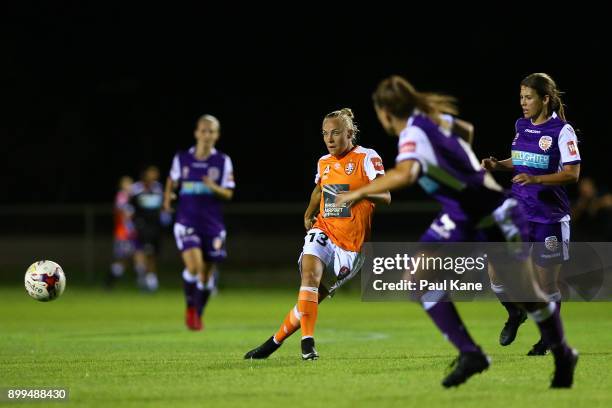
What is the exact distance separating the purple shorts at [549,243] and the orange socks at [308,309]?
2.01 meters

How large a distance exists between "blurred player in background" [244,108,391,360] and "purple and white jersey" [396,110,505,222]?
2376 millimetres

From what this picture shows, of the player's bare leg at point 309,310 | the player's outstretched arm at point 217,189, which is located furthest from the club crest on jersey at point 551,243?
the player's outstretched arm at point 217,189

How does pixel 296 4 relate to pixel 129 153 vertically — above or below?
above

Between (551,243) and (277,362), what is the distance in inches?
106

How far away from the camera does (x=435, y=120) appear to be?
24.1 feet

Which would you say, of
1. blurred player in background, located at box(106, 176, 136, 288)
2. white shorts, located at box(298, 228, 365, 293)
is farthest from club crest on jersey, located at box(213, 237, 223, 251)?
blurred player in background, located at box(106, 176, 136, 288)

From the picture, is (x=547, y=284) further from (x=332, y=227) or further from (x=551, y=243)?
(x=332, y=227)

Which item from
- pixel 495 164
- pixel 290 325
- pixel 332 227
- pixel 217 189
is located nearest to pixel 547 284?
pixel 495 164

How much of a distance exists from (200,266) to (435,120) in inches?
292

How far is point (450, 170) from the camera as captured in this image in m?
7.24

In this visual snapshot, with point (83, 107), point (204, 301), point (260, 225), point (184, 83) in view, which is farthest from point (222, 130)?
point (204, 301)

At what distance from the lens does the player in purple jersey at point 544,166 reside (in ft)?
31.4

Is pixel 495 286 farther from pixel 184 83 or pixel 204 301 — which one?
pixel 184 83

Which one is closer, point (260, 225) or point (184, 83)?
point (260, 225)
